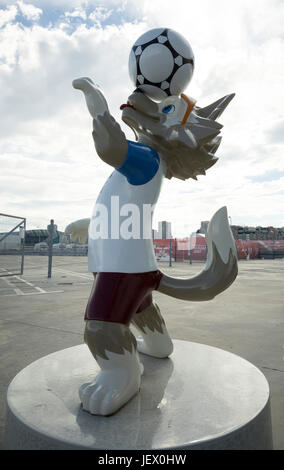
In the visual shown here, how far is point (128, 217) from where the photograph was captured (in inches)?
67.5

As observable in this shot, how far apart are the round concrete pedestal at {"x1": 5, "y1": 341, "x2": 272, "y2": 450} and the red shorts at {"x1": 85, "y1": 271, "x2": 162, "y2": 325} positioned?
0.44 meters

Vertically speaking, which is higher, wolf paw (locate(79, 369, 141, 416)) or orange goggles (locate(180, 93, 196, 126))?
orange goggles (locate(180, 93, 196, 126))

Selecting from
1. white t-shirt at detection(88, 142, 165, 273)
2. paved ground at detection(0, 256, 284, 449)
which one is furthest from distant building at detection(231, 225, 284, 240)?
white t-shirt at detection(88, 142, 165, 273)

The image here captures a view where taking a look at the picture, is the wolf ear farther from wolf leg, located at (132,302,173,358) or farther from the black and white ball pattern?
wolf leg, located at (132,302,173,358)

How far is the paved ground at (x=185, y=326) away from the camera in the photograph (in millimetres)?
2672

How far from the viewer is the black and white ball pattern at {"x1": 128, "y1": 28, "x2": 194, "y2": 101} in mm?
→ 1845

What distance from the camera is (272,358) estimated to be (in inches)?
113

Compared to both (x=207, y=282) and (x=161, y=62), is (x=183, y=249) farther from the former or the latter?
(x=161, y=62)

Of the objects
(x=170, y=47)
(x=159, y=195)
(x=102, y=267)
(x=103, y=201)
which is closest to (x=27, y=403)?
(x=102, y=267)

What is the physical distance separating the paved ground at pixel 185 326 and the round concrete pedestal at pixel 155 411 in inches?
13.6

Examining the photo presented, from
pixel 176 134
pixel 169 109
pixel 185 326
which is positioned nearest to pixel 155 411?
pixel 176 134

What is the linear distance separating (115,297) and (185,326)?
106 inches

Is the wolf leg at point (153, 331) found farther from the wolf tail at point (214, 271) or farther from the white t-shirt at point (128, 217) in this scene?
the white t-shirt at point (128, 217)
